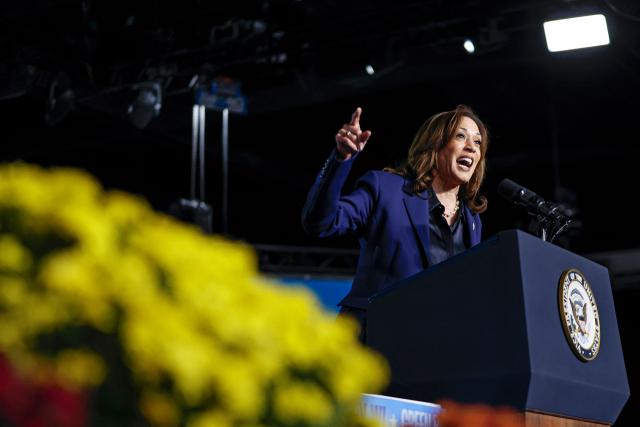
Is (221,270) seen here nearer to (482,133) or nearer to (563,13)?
(482,133)

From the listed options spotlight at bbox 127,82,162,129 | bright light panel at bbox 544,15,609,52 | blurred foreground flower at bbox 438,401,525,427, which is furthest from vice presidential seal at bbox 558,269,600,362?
spotlight at bbox 127,82,162,129

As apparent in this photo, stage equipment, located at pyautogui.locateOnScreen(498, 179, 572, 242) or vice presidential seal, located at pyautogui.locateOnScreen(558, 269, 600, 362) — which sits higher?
stage equipment, located at pyautogui.locateOnScreen(498, 179, 572, 242)

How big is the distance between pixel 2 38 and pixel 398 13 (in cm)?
265

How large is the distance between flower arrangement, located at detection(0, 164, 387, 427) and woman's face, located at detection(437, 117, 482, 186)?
176cm

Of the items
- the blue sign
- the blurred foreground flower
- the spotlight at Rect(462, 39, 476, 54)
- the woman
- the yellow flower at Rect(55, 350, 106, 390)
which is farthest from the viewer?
the spotlight at Rect(462, 39, 476, 54)

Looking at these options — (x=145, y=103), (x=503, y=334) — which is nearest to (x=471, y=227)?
(x=503, y=334)

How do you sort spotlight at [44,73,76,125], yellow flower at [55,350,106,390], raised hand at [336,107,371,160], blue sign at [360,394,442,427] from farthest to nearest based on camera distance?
spotlight at [44,73,76,125] < raised hand at [336,107,371,160] < blue sign at [360,394,442,427] < yellow flower at [55,350,106,390]

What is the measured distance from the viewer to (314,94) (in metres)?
7.52

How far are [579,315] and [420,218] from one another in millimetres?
481

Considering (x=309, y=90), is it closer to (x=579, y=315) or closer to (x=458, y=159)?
(x=458, y=159)

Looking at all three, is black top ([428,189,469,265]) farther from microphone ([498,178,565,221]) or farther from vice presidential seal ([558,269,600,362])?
vice presidential seal ([558,269,600,362])

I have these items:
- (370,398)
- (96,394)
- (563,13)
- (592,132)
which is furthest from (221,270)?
(592,132)

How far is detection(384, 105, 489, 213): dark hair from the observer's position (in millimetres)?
2409

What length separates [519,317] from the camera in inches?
66.9
